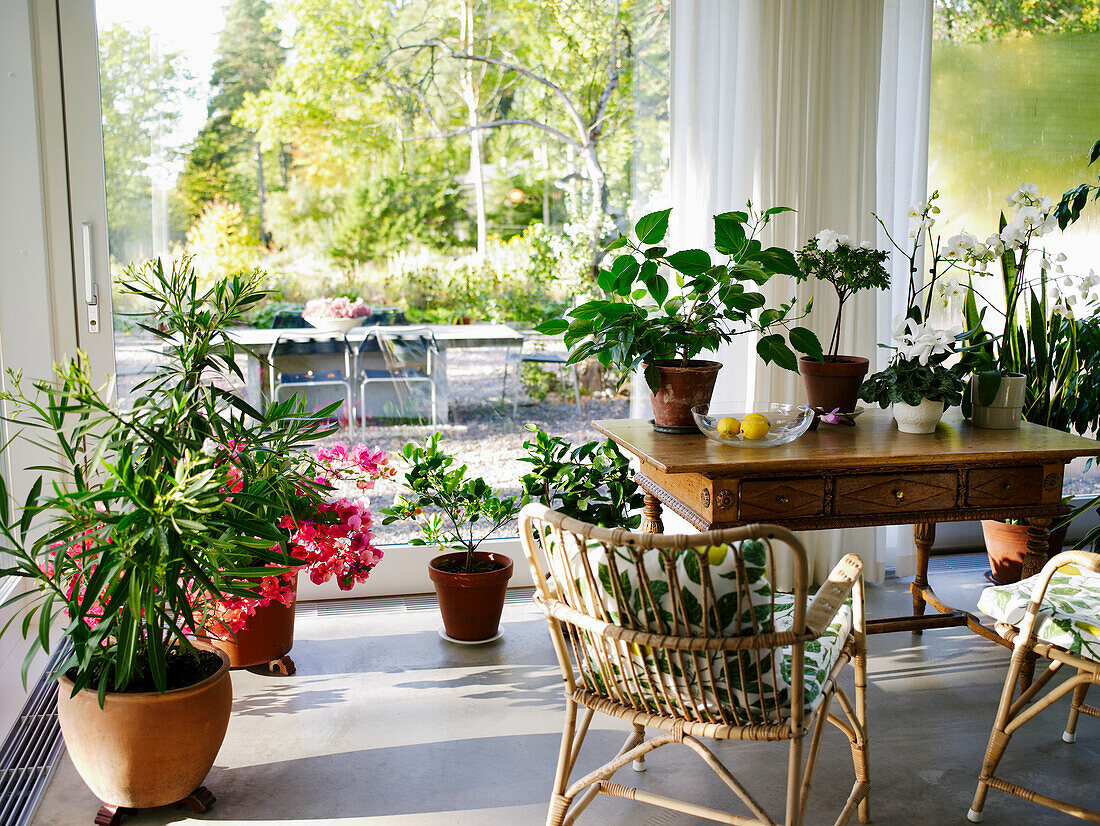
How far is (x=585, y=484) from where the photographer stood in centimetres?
316

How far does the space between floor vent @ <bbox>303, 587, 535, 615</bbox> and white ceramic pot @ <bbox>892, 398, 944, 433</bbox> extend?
148cm

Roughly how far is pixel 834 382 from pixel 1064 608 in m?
0.89

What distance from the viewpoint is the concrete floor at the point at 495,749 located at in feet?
7.36

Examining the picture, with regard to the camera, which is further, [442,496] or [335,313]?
[335,313]

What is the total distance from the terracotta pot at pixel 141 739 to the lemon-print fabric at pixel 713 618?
0.94 m

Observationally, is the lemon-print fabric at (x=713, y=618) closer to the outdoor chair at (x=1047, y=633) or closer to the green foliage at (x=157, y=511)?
the outdoor chair at (x=1047, y=633)

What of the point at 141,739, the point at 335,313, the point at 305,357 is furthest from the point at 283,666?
the point at 335,313

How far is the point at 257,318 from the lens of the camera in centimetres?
337

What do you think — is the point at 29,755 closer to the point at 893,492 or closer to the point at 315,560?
the point at 315,560

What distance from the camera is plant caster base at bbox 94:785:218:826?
7.03 feet

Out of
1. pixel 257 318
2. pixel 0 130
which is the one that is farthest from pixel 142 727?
pixel 0 130

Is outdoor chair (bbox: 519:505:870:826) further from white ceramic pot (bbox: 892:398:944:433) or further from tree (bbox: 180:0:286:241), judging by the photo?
tree (bbox: 180:0:286:241)

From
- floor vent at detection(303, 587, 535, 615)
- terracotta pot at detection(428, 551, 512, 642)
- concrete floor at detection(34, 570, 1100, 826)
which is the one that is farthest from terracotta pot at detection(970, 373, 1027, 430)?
floor vent at detection(303, 587, 535, 615)

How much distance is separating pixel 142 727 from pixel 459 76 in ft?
7.57
